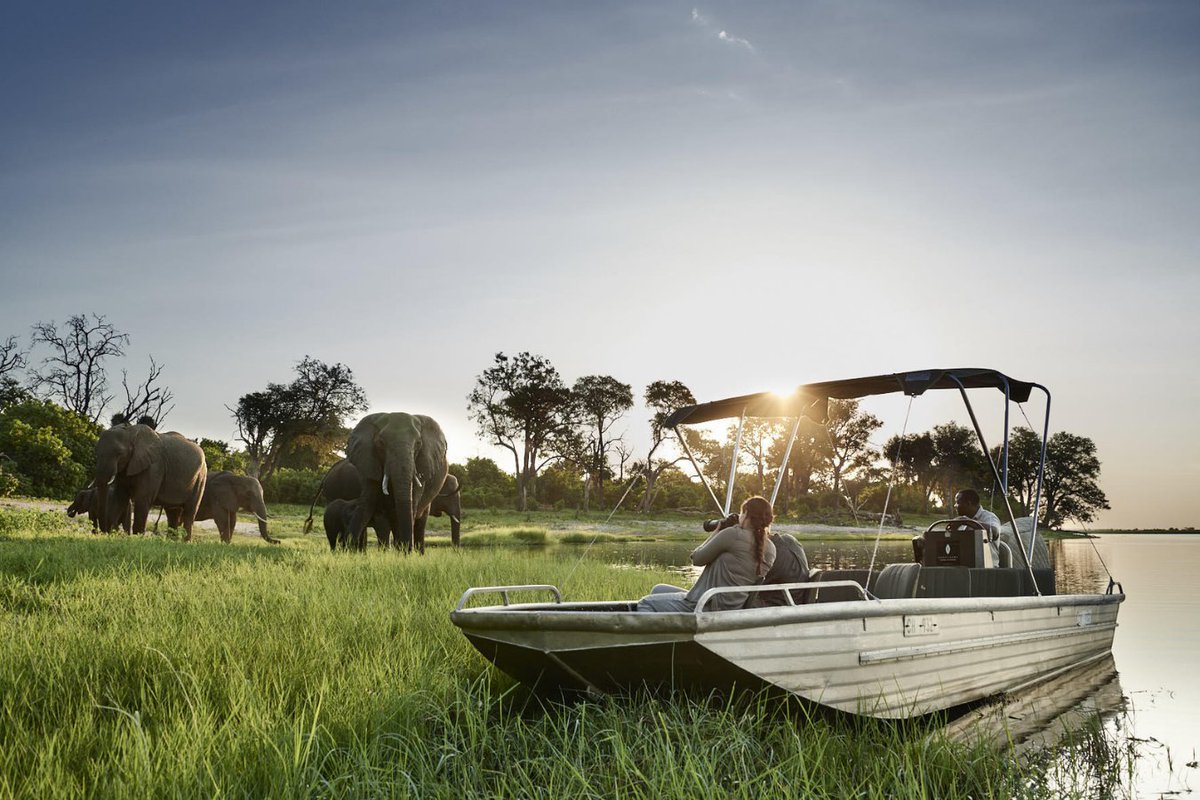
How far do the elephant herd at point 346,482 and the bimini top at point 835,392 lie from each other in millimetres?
9934

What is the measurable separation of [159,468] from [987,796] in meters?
22.3

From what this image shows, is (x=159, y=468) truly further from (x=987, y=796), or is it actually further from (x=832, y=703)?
(x=987, y=796)

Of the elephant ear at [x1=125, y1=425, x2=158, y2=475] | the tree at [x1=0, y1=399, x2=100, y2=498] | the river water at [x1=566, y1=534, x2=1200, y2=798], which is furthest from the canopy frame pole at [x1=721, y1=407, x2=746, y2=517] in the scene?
the tree at [x1=0, y1=399, x2=100, y2=498]

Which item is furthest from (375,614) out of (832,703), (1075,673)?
(1075,673)

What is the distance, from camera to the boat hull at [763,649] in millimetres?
5945

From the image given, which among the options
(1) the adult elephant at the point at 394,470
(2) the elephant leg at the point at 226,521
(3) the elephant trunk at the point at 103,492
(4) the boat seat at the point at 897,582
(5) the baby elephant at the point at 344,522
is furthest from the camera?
(2) the elephant leg at the point at 226,521

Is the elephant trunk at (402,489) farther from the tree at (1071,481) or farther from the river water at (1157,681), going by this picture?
the tree at (1071,481)

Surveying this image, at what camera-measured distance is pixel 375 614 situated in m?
8.95

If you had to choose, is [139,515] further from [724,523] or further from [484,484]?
[484,484]

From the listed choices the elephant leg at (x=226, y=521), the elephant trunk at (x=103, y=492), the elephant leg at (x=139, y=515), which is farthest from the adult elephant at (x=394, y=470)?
the elephant leg at (x=226, y=521)

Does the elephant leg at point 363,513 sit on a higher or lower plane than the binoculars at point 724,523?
lower

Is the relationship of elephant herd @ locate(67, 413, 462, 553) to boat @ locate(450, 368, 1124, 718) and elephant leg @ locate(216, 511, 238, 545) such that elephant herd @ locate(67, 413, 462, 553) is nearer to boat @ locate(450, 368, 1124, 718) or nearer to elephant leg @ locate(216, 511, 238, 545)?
elephant leg @ locate(216, 511, 238, 545)

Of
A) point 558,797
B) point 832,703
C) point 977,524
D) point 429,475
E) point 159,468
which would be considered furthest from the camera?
point 159,468

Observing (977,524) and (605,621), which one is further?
(977,524)
